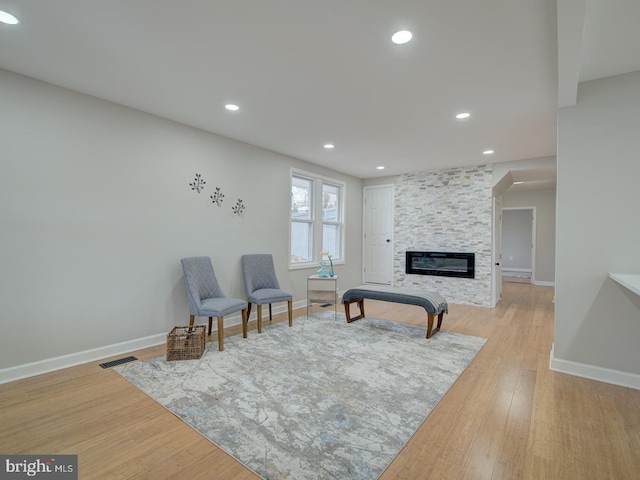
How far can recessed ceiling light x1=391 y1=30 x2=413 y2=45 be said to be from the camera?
201 cm

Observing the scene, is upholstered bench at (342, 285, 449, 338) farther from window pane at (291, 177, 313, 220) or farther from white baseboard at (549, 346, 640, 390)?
window pane at (291, 177, 313, 220)

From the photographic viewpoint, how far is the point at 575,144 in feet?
9.13

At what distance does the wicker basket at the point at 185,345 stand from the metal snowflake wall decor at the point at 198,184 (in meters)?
1.78

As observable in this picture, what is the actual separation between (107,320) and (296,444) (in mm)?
2454

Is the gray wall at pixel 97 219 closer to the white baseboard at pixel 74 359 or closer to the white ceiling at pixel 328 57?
the white baseboard at pixel 74 359

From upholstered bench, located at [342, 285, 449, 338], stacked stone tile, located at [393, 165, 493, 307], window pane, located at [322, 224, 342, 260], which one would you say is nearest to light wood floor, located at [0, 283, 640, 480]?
upholstered bench, located at [342, 285, 449, 338]

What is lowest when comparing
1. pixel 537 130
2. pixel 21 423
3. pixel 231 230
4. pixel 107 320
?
pixel 21 423

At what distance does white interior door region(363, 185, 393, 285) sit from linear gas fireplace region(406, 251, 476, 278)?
1.80 feet

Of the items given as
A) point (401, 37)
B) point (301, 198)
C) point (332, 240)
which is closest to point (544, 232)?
point (332, 240)

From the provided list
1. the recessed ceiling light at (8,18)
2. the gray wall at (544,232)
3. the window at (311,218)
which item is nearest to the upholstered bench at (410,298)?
the window at (311,218)

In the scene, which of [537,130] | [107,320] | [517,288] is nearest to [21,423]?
[107,320]

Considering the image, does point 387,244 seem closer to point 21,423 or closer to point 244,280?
point 244,280

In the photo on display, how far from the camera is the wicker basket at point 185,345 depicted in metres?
3.03

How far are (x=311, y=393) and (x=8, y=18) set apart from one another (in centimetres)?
330
